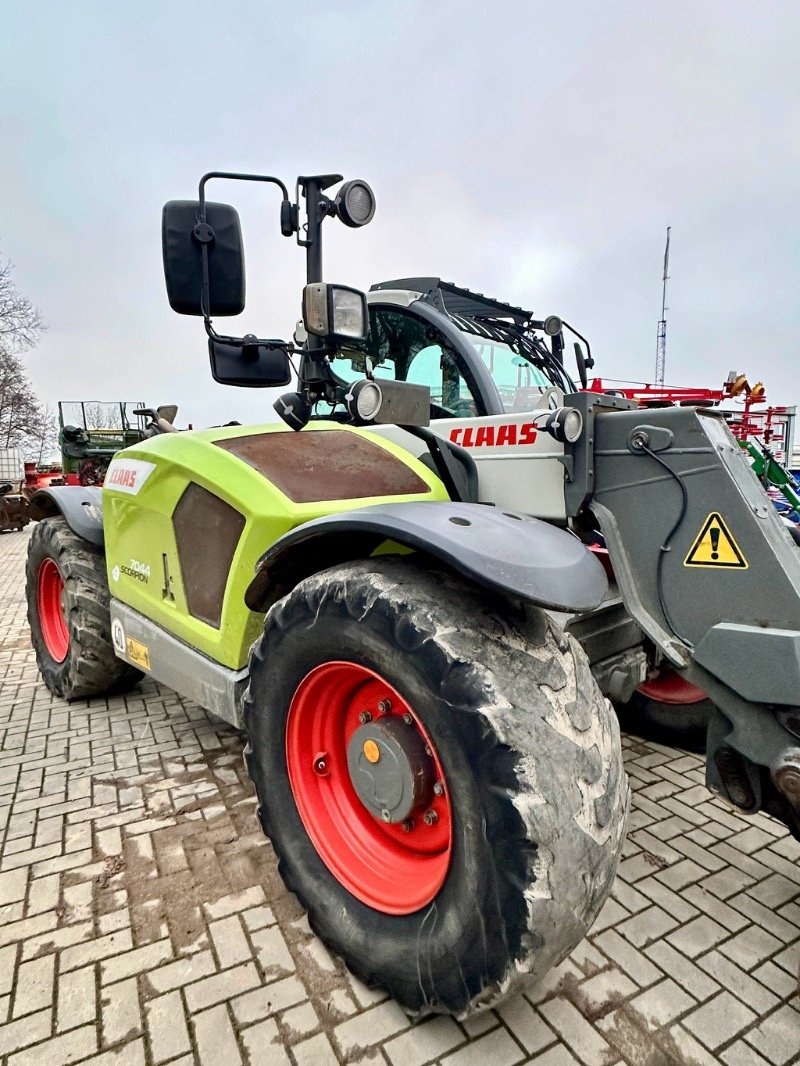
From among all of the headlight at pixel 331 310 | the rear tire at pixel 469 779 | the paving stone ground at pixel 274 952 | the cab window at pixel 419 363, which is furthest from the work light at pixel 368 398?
the paving stone ground at pixel 274 952

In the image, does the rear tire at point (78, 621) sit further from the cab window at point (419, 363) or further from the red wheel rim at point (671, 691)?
the red wheel rim at point (671, 691)

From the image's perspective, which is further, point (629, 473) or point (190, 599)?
point (190, 599)

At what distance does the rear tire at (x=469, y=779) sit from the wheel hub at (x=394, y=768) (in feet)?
0.21

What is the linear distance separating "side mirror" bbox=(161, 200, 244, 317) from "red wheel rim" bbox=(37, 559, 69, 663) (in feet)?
9.88

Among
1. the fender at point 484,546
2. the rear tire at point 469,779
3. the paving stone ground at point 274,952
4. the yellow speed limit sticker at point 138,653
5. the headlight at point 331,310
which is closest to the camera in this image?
the rear tire at point 469,779

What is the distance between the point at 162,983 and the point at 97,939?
34cm

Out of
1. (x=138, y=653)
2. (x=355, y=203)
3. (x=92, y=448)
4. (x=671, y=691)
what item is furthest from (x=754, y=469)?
(x=92, y=448)

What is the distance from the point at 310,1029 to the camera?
5.88 feet

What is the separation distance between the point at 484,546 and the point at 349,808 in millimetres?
1077

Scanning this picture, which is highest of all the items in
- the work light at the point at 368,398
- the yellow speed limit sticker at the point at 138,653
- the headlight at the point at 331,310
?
the headlight at the point at 331,310

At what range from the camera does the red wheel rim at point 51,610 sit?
4.54 metres

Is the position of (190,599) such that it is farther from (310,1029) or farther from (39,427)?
(39,427)

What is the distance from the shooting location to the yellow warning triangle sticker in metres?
2.00

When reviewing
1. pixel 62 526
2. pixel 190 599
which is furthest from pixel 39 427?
pixel 190 599
